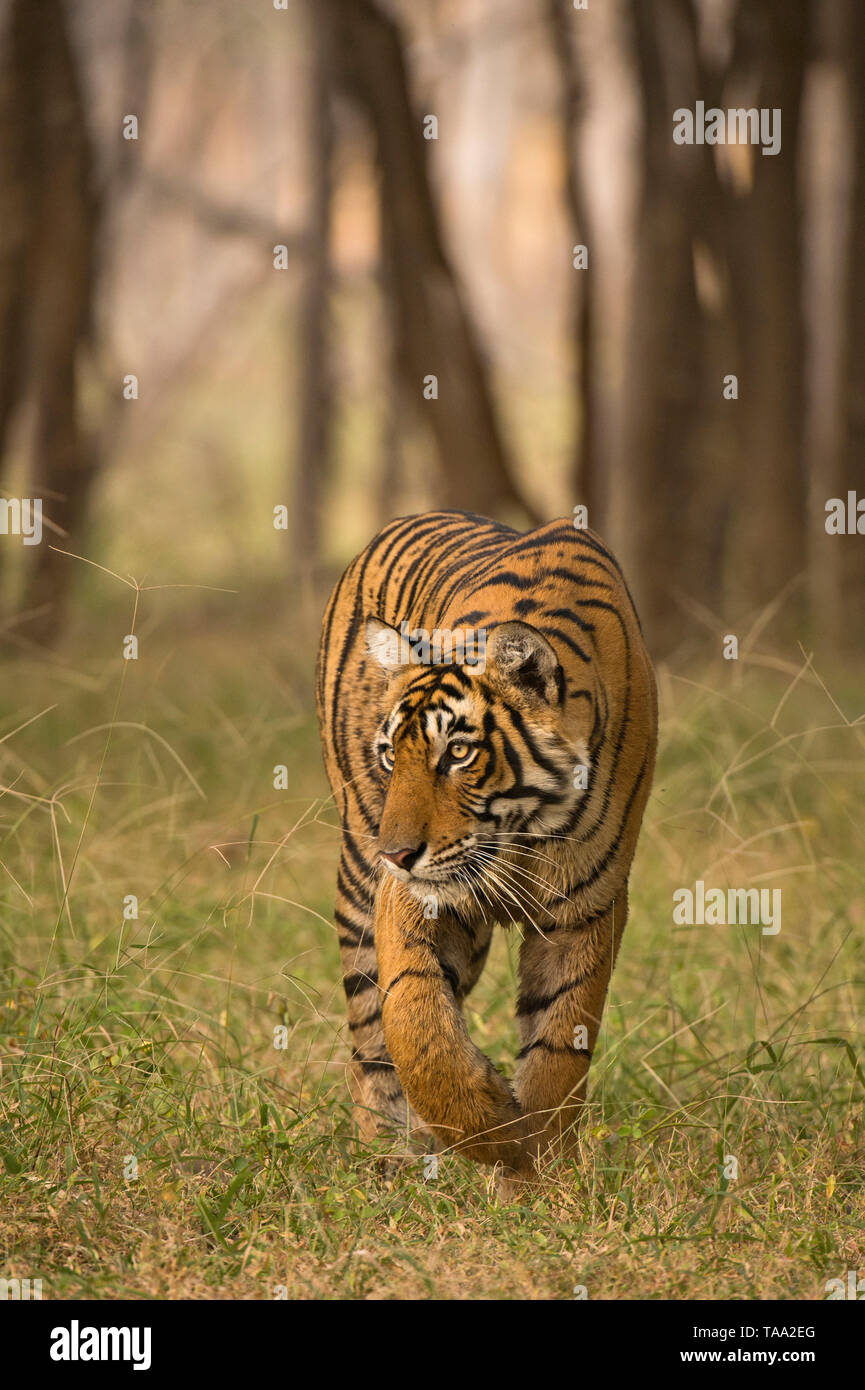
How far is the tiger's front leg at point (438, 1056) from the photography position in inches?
130

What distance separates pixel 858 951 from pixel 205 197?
525 inches

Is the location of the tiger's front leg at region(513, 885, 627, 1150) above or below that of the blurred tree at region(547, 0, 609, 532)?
below

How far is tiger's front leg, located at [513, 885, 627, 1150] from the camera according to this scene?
3.43 m

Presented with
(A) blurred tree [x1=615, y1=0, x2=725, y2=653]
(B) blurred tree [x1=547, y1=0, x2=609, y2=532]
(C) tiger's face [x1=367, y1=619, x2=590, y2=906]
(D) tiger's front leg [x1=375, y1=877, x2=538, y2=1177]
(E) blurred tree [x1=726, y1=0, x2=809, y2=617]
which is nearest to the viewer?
(C) tiger's face [x1=367, y1=619, x2=590, y2=906]

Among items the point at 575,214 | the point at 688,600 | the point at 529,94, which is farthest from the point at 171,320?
the point at 688,600

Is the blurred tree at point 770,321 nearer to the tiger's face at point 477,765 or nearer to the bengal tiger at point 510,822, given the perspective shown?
the bengal tiger at point 510,822

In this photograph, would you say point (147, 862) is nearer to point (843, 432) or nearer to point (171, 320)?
point (843, 432)

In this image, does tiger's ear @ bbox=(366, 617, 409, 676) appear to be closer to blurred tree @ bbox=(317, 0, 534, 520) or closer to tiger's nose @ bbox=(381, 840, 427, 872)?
tiger's nose @ bbox=(381, 840, 427, 872)

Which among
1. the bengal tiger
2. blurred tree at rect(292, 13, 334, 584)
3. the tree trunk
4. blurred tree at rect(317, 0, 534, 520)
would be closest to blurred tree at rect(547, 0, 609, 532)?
blurred tree at rect(317, 0, 534, 520)

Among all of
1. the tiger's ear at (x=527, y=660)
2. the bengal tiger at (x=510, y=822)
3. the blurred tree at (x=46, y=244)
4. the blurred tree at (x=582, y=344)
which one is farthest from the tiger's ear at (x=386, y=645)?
the blurred tree at (x=582, y=344)

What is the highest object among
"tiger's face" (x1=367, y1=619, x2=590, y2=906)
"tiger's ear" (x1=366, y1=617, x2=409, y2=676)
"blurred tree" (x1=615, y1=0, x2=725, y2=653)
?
"blurred tree" (x1=615, y1=0, x2=725, y2=653)

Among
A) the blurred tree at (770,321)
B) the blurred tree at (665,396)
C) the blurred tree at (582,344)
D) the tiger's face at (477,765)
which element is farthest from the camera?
the blurred tree at (582,344)

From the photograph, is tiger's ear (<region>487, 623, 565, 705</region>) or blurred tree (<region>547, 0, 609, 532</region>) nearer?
tiger's ear (<region>487, 623, 565, 705</region>)

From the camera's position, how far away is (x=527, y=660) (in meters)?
3.22
